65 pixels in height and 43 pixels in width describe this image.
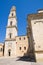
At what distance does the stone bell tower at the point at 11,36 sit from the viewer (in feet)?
107

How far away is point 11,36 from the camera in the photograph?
34.8 meters

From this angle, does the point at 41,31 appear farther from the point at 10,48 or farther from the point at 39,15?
the point at 10,48

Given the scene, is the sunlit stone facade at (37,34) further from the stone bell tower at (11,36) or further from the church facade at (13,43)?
the church facade at (13,43)

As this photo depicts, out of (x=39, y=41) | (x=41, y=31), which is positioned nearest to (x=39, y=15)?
(x=41, y=31)

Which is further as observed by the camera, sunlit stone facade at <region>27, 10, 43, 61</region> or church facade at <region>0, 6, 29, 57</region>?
church facade at <region>0, 6, 29, 57</region>

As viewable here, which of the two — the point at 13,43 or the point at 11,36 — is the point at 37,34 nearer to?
the point at 13,43

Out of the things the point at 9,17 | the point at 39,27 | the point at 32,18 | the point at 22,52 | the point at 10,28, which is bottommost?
the point at 22,52

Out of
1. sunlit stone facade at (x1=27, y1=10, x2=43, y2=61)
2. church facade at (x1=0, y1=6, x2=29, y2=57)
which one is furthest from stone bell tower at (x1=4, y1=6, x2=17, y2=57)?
sunlit stone facade at (x1=27, y1=10, x2=43, y2=61)

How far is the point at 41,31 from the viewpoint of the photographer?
10.6 meters

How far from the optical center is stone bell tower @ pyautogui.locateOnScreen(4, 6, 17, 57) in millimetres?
32625

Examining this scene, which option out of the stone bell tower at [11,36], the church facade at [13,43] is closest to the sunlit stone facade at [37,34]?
the stone bell tower at [11,36]

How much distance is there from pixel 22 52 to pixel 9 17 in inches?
489

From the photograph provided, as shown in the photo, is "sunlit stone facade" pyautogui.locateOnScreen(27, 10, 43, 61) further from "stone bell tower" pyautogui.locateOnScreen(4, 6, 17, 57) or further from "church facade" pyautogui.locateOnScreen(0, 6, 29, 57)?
"church facade" pyautogui.locateOnScreen(0, 6, 29, 57)

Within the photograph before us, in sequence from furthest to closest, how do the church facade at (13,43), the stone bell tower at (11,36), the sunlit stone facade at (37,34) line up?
1. the church facade at (13,43)
2. the stone bell tower at (11,36)
3. the sunlit stone facade at (37,34)
